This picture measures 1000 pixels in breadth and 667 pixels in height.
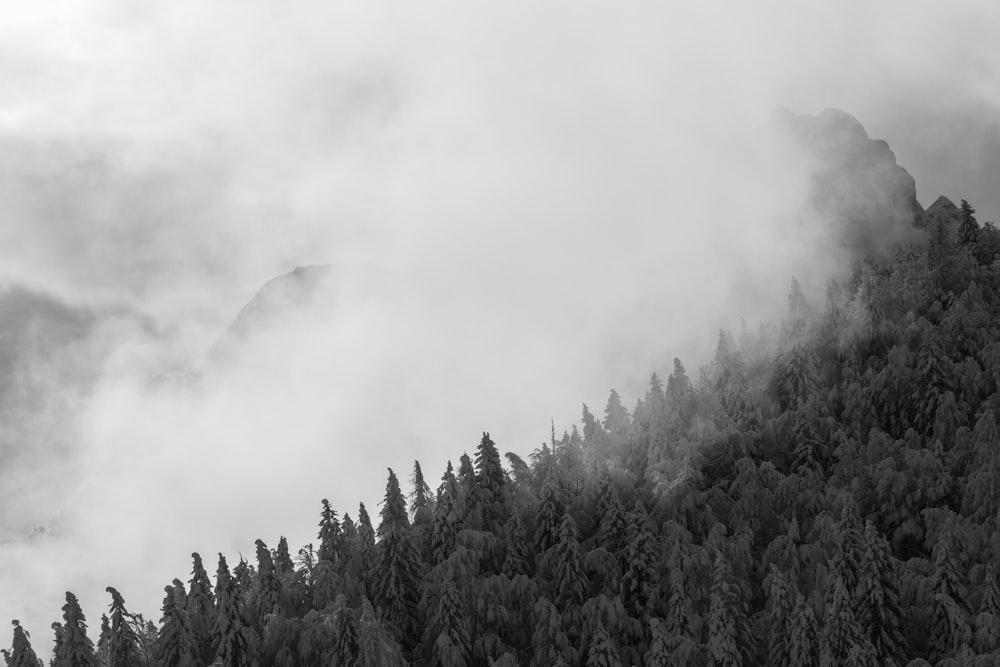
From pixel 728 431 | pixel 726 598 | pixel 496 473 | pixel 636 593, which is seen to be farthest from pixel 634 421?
pixel 726 598

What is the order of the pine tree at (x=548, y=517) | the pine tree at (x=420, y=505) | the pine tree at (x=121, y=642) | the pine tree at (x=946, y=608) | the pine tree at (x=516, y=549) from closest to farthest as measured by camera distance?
1. the pine tree at (x=946, y=608)
2. the pine tree at (x=121, y=642)
3. the pine tree at (x=516, y=549)
4. the pine tree at (x=548, y=517)
5. the pine tree at (x=420, y=505)

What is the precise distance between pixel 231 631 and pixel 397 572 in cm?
1532

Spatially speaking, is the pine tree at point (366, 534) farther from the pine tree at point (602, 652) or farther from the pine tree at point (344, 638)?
the pine tree at point (602, 652)

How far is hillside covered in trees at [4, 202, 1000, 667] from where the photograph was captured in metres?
86.8

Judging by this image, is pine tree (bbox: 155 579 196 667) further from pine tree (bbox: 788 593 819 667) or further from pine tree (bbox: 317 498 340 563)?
pine tree (bbox: 788 593 819 667)

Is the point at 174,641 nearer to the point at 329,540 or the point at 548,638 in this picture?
the point at 329,540

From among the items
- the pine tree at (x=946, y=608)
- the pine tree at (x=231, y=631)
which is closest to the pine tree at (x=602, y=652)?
the pine tree at (x=946, y=608)

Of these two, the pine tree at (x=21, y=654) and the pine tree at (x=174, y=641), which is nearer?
the pine tree at (x=21, y=654)

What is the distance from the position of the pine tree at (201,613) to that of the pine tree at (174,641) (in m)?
1.17

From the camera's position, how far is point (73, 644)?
301 ft

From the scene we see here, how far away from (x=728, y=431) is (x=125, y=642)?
63289 millimetres

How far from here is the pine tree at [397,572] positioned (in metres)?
99.0

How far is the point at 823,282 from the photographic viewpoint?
19262 centimetres

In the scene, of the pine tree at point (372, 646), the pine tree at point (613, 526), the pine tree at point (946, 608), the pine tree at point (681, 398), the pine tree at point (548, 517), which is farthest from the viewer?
the pine tree at point (681, 398)
